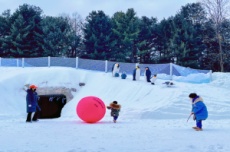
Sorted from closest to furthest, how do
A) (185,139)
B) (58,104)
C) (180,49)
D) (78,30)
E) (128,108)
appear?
(185,139) < (128,108) < (58,104) < (180,49) < (78,30)

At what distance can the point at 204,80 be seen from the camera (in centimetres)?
2491

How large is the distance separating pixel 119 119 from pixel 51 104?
9246 mm

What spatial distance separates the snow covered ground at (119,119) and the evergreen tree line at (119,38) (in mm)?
16405

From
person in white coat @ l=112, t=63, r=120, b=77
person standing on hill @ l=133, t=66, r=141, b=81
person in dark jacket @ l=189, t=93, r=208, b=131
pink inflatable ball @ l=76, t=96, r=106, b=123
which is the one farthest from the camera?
person in white coat @ l=112, t=63, r=120, b=77

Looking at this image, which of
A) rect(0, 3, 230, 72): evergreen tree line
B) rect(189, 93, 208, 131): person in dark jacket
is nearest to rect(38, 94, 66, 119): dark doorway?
rect(189, 93, 208, 131): person in dark jacket

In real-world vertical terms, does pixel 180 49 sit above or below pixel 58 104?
above

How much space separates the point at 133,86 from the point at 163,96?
284 centimetres

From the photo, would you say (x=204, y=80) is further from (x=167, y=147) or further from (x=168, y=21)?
(x=168, y=21)

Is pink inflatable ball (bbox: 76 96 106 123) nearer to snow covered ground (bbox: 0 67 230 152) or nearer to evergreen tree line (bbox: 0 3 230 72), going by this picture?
snow covered ground (bbox: 0 67 230 152)

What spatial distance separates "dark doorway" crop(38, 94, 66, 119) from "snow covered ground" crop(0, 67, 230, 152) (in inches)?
45.2

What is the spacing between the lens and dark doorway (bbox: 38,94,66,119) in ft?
78.1

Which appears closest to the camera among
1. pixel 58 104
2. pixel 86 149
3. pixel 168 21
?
pixel 86 149

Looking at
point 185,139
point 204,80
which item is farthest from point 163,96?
point 185,139

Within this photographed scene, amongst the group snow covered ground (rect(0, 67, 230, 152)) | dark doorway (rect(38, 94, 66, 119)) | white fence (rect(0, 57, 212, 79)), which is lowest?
dark doorway (rect(38, 94, 66, 119))
